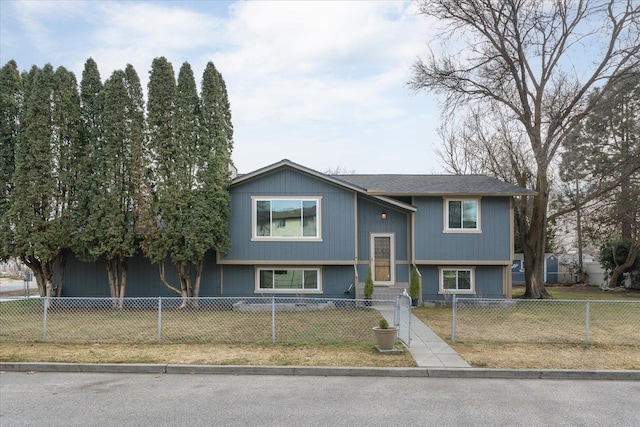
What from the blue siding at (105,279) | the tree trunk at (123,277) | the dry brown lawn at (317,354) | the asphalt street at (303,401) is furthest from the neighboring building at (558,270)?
the asphalt street at (303,401)

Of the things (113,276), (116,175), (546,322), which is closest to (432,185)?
(546,322)

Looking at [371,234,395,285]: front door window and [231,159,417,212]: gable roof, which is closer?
[231,159,417,212]: gable roof

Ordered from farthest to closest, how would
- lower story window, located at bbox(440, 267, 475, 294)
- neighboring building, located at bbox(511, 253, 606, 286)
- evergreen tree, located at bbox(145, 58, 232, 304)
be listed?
neighboring building, located at bbox(511, 253, 606, 286)
lower story window, located at bbox(440, 267, 475, 294)
evergreen tree, located at bbox(145, 58, 232, 304)

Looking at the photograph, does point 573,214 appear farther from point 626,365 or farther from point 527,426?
point 527,426

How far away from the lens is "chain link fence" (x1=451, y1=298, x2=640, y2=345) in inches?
438

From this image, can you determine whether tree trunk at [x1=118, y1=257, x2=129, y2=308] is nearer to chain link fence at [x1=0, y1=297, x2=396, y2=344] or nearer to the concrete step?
chain link fence at [x1=0, y1=297, x2=396, y2=344]

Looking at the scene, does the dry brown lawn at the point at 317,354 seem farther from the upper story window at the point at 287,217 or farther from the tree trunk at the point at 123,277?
the upper story window at the point at 287,217

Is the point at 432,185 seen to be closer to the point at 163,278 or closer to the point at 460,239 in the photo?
the point at 460,239

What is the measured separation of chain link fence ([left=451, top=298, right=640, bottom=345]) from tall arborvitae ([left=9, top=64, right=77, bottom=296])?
13.0m

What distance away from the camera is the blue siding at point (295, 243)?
17.4 meters

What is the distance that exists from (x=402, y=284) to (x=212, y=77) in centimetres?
1014

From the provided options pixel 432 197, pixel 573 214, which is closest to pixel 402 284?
pixel 432 197

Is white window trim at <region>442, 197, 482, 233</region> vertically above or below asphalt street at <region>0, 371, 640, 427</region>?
above

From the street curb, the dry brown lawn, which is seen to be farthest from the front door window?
the street curb
